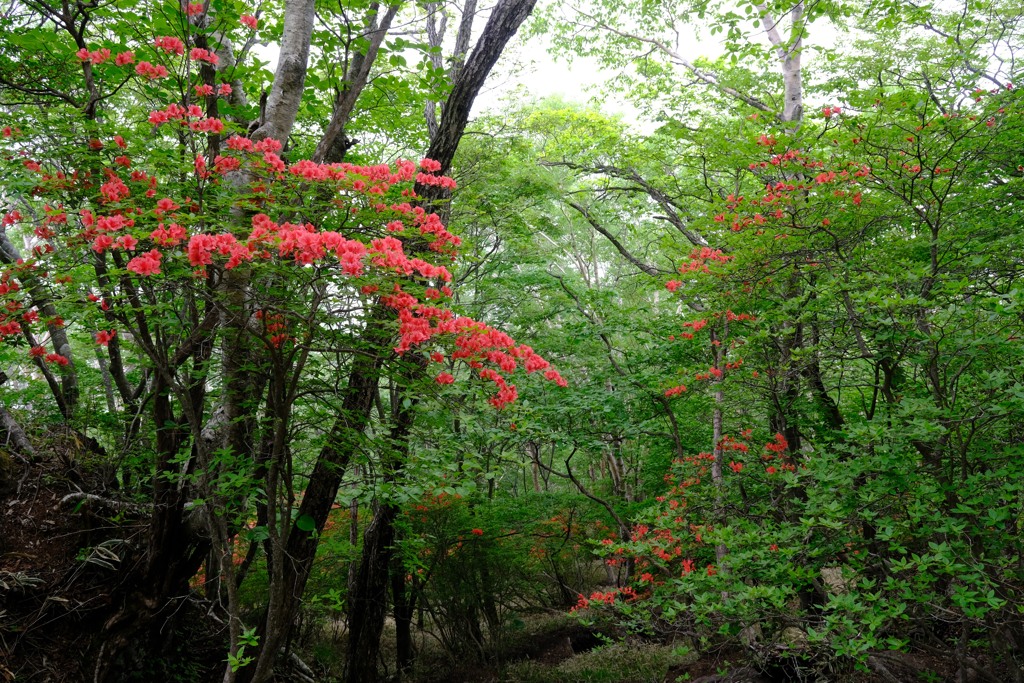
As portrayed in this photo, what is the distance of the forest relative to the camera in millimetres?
3088

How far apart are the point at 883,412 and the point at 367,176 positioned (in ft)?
11.7

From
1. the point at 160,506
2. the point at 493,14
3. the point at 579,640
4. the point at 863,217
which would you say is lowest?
the point at 579,640

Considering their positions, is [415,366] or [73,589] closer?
[415,366]

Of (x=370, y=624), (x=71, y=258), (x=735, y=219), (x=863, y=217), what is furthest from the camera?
(x=370, y=624)

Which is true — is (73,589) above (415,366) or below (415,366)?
below

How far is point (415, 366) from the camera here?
3240 millimetres

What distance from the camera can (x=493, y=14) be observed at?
16.1 feet

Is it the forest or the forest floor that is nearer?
the forest

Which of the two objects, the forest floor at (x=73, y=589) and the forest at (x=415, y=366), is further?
the forest floor at (x=73, y=589)

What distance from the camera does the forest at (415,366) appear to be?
309 centimetres

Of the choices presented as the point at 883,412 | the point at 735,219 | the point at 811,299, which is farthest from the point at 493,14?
the point at 883,412

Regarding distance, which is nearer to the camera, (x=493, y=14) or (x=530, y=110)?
(x=493, y=14)

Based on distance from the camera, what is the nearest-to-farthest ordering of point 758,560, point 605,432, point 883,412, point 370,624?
point 758,560 < point 883,412 < point 370,624 < point 605,432

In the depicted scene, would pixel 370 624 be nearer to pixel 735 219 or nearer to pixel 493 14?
pixel 735 219
